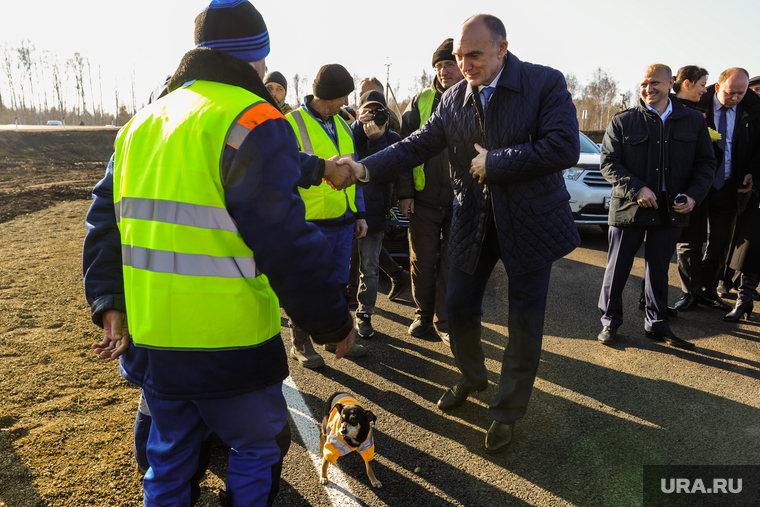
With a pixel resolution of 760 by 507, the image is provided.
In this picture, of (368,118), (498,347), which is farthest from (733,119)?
(368,118)

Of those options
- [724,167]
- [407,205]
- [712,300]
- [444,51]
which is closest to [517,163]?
[407,205]

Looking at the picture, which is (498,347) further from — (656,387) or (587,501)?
(587,501)

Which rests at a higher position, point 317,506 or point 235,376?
point 235,376

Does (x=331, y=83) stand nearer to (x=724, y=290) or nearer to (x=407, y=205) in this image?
(x=407, y=205)

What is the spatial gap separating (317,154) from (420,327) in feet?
6.31

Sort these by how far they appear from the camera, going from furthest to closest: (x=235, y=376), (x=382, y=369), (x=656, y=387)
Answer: (x=382, y=369)
(x=656, y=387)
(x=235, y=376)

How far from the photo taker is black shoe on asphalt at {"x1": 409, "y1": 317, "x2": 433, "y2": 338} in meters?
4.62

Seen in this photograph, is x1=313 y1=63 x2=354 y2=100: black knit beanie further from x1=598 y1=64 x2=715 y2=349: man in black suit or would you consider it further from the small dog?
x1=598 y1=64 x2=715 y2=349: man in black suit

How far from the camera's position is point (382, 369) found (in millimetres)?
3910

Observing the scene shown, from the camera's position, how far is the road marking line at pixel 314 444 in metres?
2.46

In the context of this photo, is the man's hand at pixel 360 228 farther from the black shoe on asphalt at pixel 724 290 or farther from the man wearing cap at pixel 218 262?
the black shoe on asphalt at pixel 724 290

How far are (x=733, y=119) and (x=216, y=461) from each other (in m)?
5.69

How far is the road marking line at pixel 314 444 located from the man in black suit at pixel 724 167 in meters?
4.23

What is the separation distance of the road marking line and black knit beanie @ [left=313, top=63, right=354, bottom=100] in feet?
7.05
